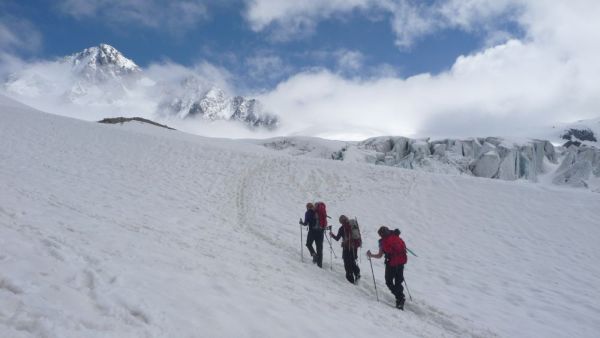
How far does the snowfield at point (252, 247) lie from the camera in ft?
18.2

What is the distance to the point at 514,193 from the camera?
77.8 feet

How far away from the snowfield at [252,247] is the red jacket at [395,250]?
1122 mm

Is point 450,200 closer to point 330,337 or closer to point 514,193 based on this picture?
point 514,193

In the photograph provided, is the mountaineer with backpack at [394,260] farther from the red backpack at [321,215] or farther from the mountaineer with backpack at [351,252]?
the red backpack at [321,215]

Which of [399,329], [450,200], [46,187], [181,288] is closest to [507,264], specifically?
[450,200]

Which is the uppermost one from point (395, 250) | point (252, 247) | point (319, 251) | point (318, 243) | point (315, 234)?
point (395, 250)

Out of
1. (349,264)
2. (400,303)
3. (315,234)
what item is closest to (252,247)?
(315,234)

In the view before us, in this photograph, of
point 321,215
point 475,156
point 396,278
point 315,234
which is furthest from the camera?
point 475,156

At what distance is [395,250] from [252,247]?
4623mm

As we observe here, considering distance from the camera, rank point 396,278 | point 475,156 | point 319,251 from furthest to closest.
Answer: point 475,156 → point 319,251 → point 396,278

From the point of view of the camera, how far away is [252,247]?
12492mm

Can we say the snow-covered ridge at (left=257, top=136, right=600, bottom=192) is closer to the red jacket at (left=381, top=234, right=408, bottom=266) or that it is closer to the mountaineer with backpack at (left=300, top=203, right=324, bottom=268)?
the mountaineer with backpack at (left=300, top=203, right=324, bottom=268)

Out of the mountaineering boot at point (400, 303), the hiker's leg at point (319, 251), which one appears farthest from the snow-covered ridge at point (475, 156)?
the mountaineering boot at point (400, 303)

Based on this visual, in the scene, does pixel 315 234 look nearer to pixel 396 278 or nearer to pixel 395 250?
pixel 395 250
